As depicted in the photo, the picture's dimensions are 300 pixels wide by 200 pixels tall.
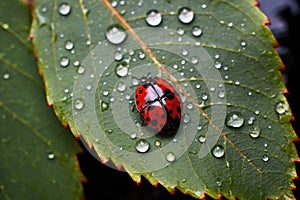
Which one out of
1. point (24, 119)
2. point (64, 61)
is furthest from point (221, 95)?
point (24, 119)

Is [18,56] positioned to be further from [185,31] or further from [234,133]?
[234,133]

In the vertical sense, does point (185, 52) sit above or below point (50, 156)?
above

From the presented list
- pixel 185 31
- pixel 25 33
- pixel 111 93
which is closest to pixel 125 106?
pixel 111 93

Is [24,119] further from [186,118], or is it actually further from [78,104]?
[186,118]

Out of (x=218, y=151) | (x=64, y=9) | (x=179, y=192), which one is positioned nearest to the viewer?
(x=218, y=151)

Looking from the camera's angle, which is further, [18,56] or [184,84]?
[18,56]
